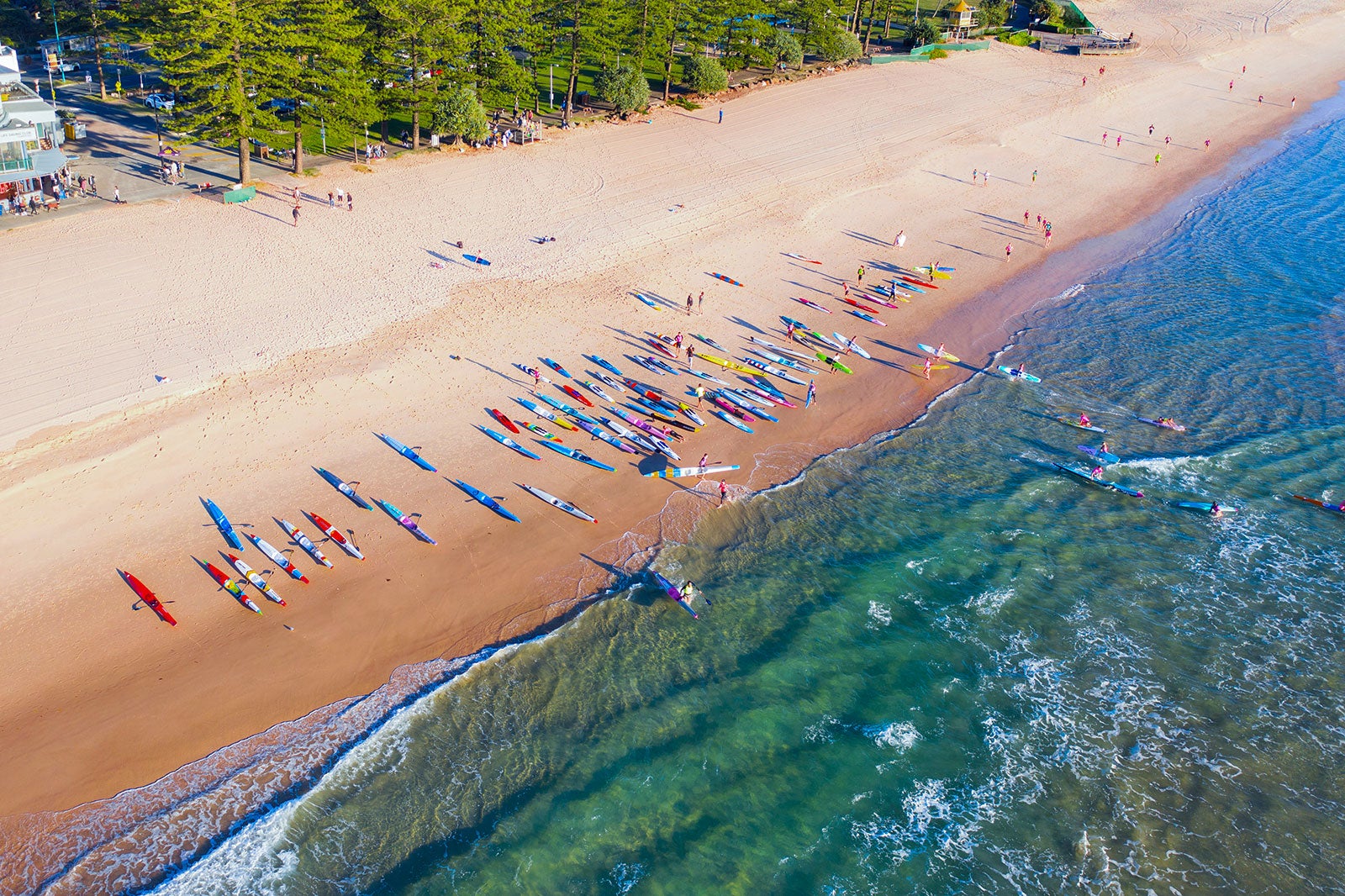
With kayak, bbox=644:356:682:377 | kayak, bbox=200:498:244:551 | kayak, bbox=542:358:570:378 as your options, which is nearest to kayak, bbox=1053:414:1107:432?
kayak, bbox=644:356:682:377

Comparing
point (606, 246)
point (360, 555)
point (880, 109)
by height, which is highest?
point (880, 109)

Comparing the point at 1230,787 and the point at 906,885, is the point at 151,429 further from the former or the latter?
the point at 1230,787

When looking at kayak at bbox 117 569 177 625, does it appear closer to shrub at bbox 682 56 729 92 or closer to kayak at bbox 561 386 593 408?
kayak at bbox 561 386 593 408

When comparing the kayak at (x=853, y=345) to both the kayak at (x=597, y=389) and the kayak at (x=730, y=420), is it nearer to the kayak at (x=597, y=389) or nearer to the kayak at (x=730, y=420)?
the kayak at (x=730, y=420)

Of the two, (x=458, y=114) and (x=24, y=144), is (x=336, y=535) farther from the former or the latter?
(x=458, y=114)

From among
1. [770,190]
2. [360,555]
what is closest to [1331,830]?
[360,555]
